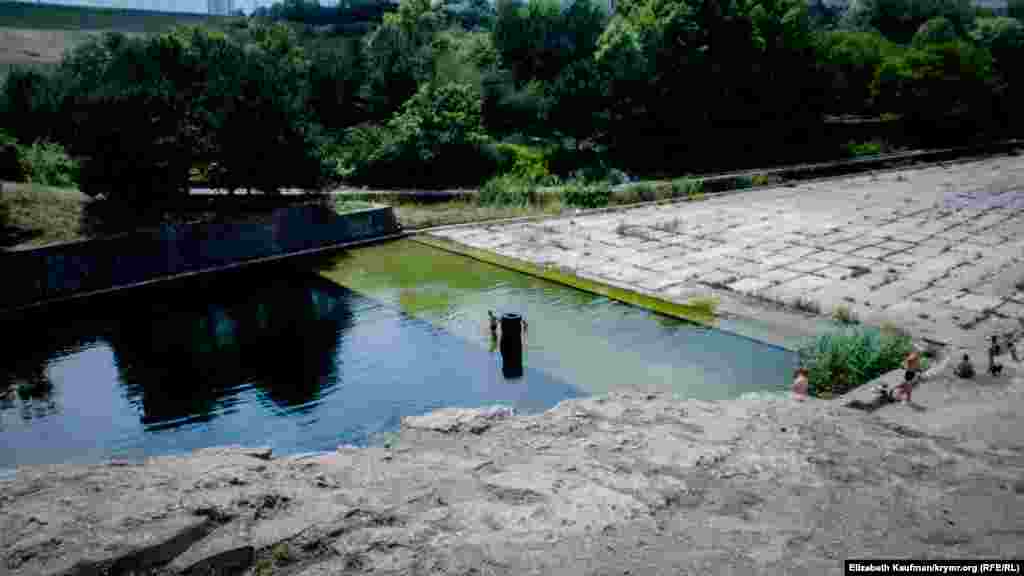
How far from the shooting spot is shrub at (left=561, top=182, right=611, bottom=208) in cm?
2464

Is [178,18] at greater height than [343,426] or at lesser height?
greater

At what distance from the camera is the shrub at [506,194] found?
82.8 ft

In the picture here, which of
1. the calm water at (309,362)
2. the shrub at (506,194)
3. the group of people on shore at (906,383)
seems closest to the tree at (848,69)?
the shrub at (506,194)

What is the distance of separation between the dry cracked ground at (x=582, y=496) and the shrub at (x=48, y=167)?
18.3m

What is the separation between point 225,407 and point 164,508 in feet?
16.7

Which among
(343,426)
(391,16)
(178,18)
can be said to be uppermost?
(178,18)

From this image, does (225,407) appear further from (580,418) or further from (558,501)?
(558,501)

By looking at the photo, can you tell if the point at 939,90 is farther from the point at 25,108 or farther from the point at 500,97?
the point at 25,108

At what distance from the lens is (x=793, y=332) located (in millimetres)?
13000

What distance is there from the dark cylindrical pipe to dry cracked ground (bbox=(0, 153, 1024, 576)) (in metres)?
2.48

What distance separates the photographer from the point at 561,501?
21.6 feet

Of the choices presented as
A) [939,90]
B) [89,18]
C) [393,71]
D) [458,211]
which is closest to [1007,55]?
[939,90]

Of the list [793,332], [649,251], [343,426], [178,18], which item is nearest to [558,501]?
[343,426]

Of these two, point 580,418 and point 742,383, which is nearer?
point 580,418
